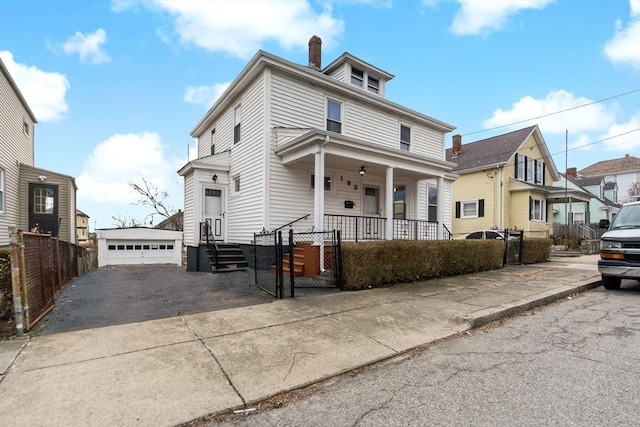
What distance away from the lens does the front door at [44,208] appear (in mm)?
13398

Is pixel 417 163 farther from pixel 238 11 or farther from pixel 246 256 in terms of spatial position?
pixel 238 11

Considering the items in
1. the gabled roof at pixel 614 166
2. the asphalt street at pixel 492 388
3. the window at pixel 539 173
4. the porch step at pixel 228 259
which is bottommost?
the asphalt street at pixel 492 388

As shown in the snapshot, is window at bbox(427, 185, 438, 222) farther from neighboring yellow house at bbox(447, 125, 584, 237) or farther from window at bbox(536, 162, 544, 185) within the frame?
window at bbox(536, 162, 544, 185)

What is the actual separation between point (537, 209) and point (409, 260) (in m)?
18.4

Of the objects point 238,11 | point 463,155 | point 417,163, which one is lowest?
point 417,163

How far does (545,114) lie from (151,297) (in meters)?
22.6

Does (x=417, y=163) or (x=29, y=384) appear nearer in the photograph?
(x=29, y=384)

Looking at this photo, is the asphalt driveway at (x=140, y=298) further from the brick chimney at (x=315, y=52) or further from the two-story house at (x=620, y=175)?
the two-story house at (x=620, y=175)

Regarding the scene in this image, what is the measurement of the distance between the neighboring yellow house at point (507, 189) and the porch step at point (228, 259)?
16.3 metres

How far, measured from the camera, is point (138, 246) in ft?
41.3

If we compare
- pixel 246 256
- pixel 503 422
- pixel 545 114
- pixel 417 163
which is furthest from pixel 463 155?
pixel 503 422

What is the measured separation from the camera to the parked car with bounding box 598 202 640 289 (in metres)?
6.97

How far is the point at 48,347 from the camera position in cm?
Result: 383

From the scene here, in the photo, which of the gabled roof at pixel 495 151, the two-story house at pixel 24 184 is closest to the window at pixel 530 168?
the gabled roof at pixel 495 151
